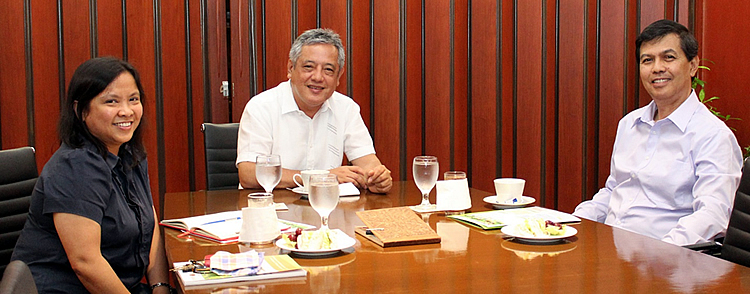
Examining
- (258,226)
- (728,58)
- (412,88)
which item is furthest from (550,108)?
(258,226)

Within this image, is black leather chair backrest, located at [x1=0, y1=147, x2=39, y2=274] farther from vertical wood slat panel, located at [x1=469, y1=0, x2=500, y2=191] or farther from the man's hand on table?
vertical wood slat panel, located at [x1=469, y1=0, x2=500, y2=191]

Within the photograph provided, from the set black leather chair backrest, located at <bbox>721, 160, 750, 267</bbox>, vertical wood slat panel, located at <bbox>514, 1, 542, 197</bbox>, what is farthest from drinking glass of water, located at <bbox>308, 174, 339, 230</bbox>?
vertical wood slat panel, located at <bbox>514, 1, 542, 197</bbox>

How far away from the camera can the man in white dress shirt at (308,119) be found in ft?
9.06

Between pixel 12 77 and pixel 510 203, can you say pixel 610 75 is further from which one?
pixel 12 77

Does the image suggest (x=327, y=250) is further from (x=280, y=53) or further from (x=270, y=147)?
(x=280, y=53)

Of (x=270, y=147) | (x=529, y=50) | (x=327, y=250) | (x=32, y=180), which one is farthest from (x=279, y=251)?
(x=529, y=50)

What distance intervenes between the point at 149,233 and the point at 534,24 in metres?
2.92

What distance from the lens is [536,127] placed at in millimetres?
4133

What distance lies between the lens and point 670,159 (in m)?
2.26

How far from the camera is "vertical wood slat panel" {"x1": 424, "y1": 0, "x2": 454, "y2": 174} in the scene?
3.84 m

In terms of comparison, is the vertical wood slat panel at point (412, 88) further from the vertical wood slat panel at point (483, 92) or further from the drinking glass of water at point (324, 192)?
the drinking glass of water at point (324, 192)

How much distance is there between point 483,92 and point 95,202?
283 centimetres

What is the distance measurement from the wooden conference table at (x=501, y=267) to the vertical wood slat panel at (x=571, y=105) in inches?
101

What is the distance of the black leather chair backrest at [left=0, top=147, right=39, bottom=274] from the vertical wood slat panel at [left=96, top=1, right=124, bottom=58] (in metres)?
1.40
